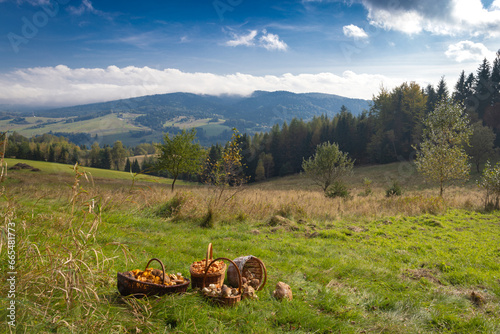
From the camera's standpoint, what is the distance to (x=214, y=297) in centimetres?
420

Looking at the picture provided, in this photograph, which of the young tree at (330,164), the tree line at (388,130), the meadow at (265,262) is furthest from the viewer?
the tree line at (388,130)

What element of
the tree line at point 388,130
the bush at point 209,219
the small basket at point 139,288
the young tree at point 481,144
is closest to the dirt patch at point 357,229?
the bush at point 209,219

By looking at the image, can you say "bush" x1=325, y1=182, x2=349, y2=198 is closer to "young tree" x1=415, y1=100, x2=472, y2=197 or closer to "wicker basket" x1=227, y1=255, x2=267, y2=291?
"young tree" x1=415, y1=100, x2=472, y2=197

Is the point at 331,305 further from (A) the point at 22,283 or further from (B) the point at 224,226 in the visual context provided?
(B) the point at 224,226

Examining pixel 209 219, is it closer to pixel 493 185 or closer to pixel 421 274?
pixel 421 274

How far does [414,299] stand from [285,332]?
2.89m

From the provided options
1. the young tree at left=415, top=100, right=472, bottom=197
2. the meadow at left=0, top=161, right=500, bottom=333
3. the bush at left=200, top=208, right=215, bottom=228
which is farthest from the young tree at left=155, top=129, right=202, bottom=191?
the young tree at left=415, top=100, right=472, bottom=197

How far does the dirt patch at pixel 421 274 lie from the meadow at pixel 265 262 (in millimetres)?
27

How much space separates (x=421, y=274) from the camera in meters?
6.23

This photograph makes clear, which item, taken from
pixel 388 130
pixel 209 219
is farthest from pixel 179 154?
pixel 388 130

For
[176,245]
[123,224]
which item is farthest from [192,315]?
[123,224]

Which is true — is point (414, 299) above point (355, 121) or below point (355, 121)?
below

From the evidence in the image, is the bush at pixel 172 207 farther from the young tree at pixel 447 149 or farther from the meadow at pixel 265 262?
the young tree at pixel 447 149

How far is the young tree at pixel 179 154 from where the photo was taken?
1036 inches
